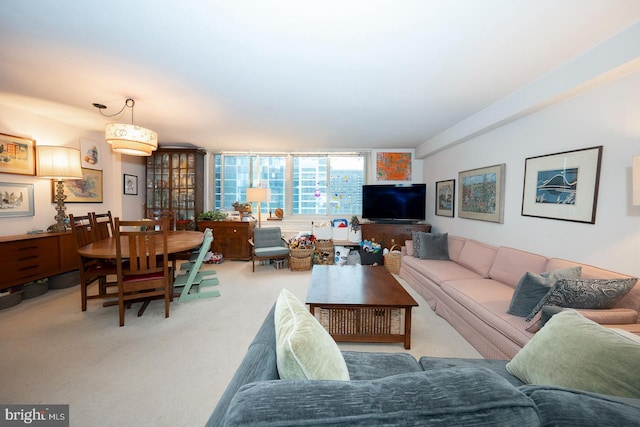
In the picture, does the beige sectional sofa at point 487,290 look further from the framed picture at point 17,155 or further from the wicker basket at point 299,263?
the framed picture at point 17,155

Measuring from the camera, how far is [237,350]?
7.05 feet

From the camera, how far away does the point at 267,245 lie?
4.73 meters

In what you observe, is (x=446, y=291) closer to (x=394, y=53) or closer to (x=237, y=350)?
(x=237, y=350)

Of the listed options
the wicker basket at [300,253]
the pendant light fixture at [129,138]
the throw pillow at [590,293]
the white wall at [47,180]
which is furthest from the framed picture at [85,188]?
the throw pillow at [590,293]

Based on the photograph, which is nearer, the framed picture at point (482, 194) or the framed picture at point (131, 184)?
the framed picture at point (482, 194)

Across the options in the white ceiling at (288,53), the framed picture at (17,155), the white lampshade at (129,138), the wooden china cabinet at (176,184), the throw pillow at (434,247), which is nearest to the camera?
the white ceiling at (288,53)

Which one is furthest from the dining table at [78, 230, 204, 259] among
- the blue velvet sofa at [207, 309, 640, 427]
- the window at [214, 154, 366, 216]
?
the window at [214, 154, 366, 216]

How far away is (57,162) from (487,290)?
5.38 m

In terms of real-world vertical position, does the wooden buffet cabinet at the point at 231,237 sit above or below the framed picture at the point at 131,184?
below

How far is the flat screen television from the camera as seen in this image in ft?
16.0

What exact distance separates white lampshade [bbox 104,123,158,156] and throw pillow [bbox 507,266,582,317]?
12.5 feet

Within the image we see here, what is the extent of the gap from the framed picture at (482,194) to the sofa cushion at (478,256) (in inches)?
14.5

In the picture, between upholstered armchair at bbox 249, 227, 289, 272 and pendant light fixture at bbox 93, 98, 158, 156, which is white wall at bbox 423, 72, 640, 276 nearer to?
upholstered armchair at bbox 249, 227, 289, 272

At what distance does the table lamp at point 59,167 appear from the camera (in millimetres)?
3277
